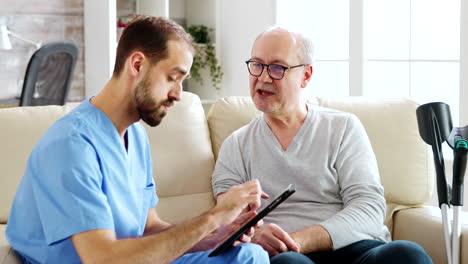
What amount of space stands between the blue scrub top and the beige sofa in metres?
0.48

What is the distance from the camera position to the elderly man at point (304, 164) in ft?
6.66

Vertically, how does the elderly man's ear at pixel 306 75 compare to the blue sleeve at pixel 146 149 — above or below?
above

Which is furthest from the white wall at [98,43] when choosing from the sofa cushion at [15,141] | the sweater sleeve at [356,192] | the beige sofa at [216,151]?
the sweater sleeve at [356,192]

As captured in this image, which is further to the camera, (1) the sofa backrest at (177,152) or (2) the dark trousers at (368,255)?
(1) the sofa backrest at (177,152)

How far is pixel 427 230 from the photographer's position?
221 centimetres

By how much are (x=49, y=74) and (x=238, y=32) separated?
58.6 inches

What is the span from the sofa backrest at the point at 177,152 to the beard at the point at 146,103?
639 millimetres

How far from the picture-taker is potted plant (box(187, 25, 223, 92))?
4.91 m

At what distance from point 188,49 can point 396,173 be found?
1.04m

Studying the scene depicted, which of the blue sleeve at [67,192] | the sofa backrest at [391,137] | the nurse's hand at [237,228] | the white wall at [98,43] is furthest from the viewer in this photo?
the white wall at [98,43]

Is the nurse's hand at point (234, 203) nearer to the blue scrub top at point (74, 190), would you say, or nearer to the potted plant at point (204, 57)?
the blue scrub top at point (74, 190)

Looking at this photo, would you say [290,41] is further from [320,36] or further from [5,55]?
[5,55]

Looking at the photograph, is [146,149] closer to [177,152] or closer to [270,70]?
[177,152]

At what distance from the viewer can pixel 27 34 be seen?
4.49 m
